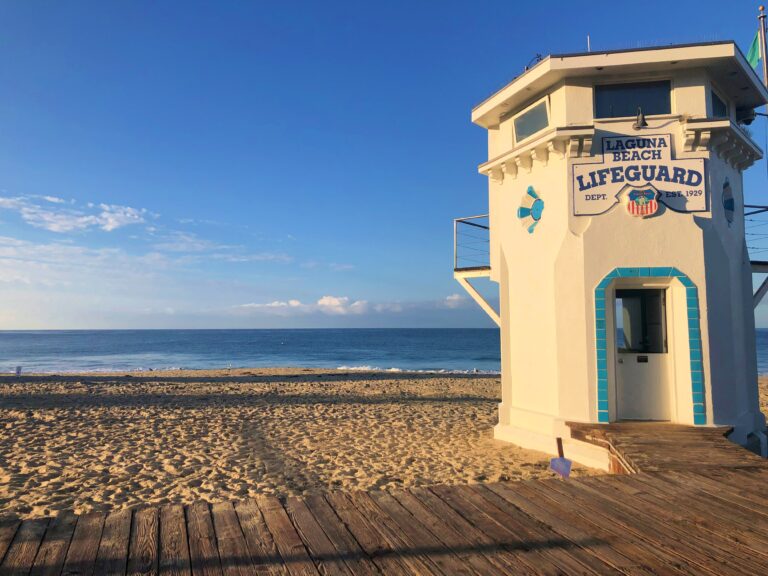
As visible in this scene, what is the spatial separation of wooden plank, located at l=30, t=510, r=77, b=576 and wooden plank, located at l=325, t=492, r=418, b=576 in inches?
73.3

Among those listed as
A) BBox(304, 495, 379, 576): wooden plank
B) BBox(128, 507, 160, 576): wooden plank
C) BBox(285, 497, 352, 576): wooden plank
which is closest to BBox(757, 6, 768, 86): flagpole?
BBox(304, 495, 379, 576): wooden plank

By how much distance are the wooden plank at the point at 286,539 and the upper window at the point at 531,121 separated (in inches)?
296

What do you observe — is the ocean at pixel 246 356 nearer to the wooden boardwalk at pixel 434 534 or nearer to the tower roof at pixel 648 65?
the tower roof at pixel 648 65

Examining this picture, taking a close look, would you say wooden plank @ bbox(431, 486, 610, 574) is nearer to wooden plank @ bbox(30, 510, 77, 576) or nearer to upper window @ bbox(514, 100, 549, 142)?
wooden plank @ bbox(30, 510, 77, 576)

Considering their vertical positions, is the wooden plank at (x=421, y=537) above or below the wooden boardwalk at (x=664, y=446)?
above

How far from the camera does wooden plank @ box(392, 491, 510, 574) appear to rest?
307 cm

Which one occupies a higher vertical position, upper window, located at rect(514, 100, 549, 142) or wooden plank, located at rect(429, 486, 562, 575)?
upper window, located at rect(514, 100, 549, 142)

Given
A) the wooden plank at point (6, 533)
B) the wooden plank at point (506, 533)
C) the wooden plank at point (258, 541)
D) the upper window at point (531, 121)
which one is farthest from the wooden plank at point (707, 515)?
the upper window at point (531, 121)

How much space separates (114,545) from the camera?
3324 mm

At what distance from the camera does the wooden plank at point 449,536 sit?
3.07 m

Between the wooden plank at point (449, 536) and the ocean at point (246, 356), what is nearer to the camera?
the wooden plank at point (449, 536)

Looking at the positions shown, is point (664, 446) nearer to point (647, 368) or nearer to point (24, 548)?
point (647, 368)

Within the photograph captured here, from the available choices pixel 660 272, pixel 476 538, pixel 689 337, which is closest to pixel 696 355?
pixel 689 337

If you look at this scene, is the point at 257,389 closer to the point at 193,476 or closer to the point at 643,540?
the point at 193,476
